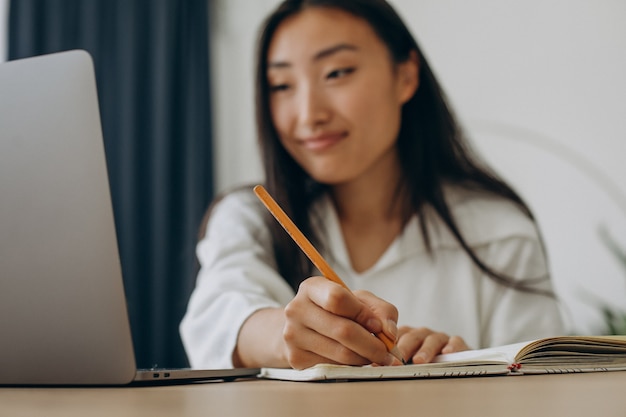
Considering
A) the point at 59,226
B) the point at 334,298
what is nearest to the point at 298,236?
the point at 334,298

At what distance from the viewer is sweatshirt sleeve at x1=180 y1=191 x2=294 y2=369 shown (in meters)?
1.06

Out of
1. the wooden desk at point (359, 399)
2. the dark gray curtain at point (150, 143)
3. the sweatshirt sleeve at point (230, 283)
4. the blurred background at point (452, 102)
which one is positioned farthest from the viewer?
the dark gray curtain at point (150, 143)

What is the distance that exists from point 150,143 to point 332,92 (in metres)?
1.32

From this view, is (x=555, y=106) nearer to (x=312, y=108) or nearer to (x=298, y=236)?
(x=312, y=108)

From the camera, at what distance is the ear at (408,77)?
152 centimetres

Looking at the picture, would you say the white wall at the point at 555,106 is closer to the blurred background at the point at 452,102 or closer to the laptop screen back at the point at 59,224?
the blurred background at the point at 452,102

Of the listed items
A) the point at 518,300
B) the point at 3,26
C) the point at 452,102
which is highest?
the point at 3,26

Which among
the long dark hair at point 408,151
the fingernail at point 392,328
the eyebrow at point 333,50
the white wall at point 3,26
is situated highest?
the white wall at point 3,26

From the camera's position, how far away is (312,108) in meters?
1.42

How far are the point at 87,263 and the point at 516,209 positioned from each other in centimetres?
115

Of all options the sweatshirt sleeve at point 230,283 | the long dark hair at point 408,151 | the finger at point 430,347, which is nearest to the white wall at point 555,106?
the long dark hair at point 408,151

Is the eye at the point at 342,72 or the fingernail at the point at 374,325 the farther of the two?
the eye at the point at 342,72

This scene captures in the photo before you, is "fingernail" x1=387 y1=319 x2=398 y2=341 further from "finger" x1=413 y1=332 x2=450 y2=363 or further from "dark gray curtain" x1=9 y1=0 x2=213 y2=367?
"dark gray curtain" x1=9 y1=0 x2=213 y2=367

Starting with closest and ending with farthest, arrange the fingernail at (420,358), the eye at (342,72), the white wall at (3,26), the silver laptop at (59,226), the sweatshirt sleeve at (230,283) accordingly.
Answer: the silver laptop at (59,226)
the fingernail at (420,358)
the sweatshirt sleeve at (230,283)
the eye at (342,72)
the white wall at (3,26)
